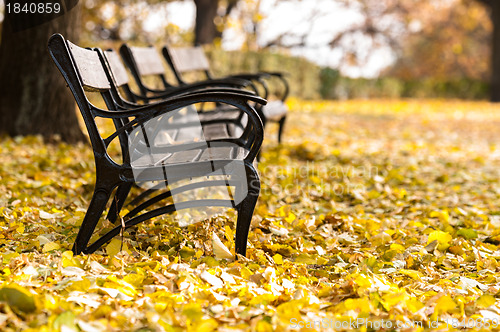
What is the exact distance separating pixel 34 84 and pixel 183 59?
1.57 meters

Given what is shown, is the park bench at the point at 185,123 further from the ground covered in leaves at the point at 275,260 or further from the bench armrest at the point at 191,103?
the bench armrest at the point at 191,103

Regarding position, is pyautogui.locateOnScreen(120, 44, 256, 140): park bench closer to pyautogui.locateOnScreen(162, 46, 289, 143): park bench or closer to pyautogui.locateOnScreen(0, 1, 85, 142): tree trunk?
pyautogui.locateOnScreen(162, 46, 289, 143): park bench

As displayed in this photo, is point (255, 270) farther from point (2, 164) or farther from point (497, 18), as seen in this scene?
Answer: point (497, 18)

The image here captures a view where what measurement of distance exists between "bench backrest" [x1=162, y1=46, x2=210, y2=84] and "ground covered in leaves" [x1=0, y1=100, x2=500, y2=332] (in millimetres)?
1222

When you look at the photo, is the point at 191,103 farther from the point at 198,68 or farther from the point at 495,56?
the point at 495,56

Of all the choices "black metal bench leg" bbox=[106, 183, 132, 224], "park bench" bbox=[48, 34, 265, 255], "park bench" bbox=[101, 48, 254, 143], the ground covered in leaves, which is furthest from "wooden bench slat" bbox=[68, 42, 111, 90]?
the ground covered in leaves

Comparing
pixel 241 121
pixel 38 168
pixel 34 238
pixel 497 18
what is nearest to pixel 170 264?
pixel 34 238

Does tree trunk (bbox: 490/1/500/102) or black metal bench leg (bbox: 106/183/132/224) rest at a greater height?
tree trunk (bbox: 490/1/500/102)

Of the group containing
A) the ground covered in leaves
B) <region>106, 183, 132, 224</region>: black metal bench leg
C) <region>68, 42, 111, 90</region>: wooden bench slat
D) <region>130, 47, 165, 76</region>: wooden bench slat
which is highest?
<region>130, 47, 165, 76</region>: wooden bench slat

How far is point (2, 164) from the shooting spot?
4.21 meters

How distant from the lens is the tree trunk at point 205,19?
46.9 ft

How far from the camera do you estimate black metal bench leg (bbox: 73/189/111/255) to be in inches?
94.0

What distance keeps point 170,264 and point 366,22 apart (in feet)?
88.0

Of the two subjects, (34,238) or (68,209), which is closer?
(34,238)
